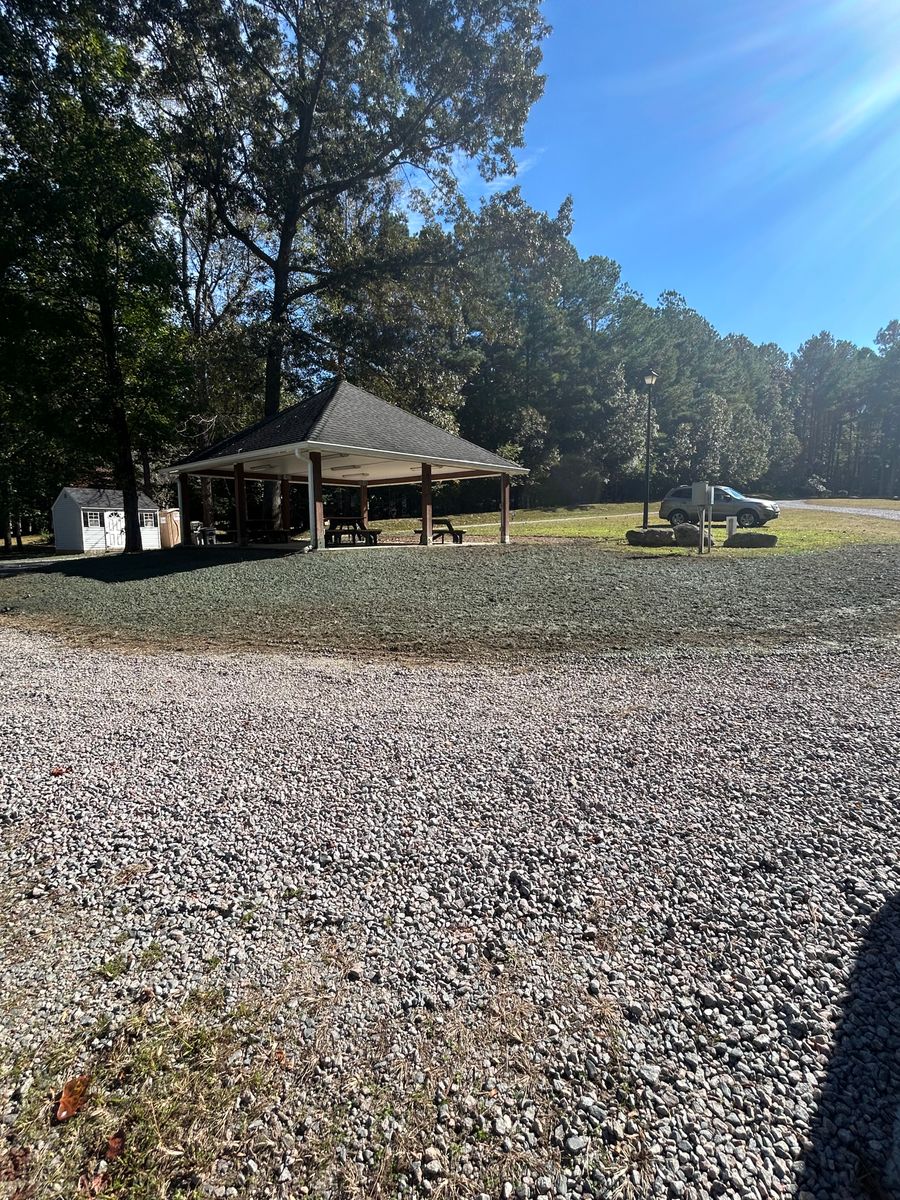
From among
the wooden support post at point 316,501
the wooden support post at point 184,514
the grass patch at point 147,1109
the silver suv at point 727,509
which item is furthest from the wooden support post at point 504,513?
the grass patch at point 147,1109

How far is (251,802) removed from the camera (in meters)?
3.10

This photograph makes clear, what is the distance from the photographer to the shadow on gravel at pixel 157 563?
40.9 ft

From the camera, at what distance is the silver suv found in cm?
2161

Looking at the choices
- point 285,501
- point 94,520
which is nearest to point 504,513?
point 285,501

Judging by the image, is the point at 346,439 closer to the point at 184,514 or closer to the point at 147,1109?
the point at 184,514

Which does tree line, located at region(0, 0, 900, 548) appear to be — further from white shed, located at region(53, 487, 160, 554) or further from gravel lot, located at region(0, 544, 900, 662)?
gravel lot, located at region(0, 544, 900, 662)

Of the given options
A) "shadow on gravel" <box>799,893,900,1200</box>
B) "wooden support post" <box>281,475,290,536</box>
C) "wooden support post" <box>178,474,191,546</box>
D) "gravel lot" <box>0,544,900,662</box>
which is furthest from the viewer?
"wooden support post" <box>281,475,290,536</box>

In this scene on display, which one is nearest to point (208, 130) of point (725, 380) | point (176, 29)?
point (176, 29)

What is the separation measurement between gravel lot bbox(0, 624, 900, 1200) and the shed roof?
34.8 feet

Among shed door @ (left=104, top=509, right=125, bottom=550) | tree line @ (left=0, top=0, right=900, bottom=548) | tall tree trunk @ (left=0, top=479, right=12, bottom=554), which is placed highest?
tree line @ (left=0, top=0, right=900, bottom=548)

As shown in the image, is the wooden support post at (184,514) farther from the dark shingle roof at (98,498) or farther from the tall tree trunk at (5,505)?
the tall tree trunk at (5,505)

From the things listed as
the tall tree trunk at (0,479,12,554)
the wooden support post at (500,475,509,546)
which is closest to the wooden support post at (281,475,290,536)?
the wooden support post at (500,475,509,546)

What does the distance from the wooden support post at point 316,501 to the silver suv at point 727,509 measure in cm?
1332

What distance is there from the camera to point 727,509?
22.2 metres
